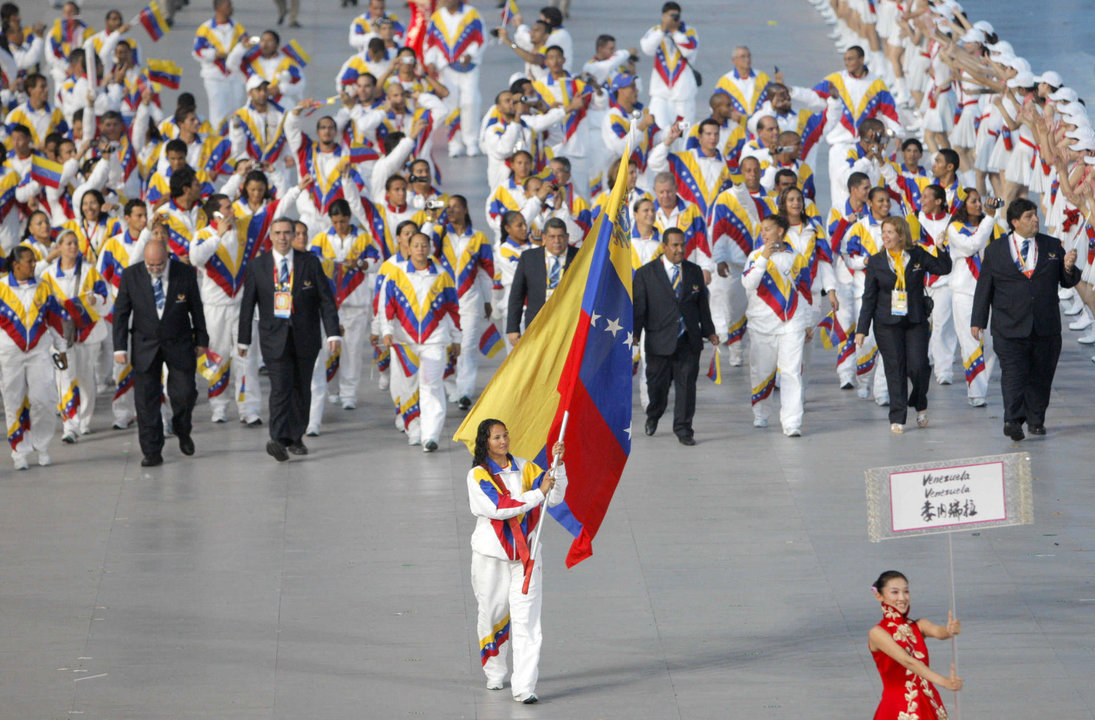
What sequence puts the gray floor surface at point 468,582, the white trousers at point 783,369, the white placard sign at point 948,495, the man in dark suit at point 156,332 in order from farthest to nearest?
the white trousers at point 783,369 → the man in dark suit at point 156,332 → the gray floor surface at point 468,582 → the white placard sign at point 948,495

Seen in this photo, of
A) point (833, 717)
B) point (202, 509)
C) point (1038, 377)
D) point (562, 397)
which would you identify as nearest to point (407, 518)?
point (202, 509)

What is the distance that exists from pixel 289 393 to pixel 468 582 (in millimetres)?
3297

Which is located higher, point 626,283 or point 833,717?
point 626,283

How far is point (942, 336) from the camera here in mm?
16344

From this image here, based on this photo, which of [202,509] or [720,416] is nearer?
[202,509]

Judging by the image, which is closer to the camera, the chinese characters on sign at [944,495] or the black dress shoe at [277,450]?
the chinese characters on sign at [944,495]

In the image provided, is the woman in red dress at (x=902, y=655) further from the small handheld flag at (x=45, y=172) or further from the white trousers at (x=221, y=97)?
the white trousers at (x=221, y=97)

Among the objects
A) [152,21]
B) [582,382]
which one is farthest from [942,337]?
[152,21]

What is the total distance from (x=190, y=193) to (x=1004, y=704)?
898cm

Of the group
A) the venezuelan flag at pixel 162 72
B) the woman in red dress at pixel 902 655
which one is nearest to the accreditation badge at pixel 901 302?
the woman in red dress at pixel 902 655

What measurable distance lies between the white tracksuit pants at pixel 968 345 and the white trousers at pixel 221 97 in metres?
12.2

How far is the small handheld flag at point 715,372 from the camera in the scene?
15.7 meters

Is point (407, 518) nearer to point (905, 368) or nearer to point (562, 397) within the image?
point (562, 397)

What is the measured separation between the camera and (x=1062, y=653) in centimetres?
1049
